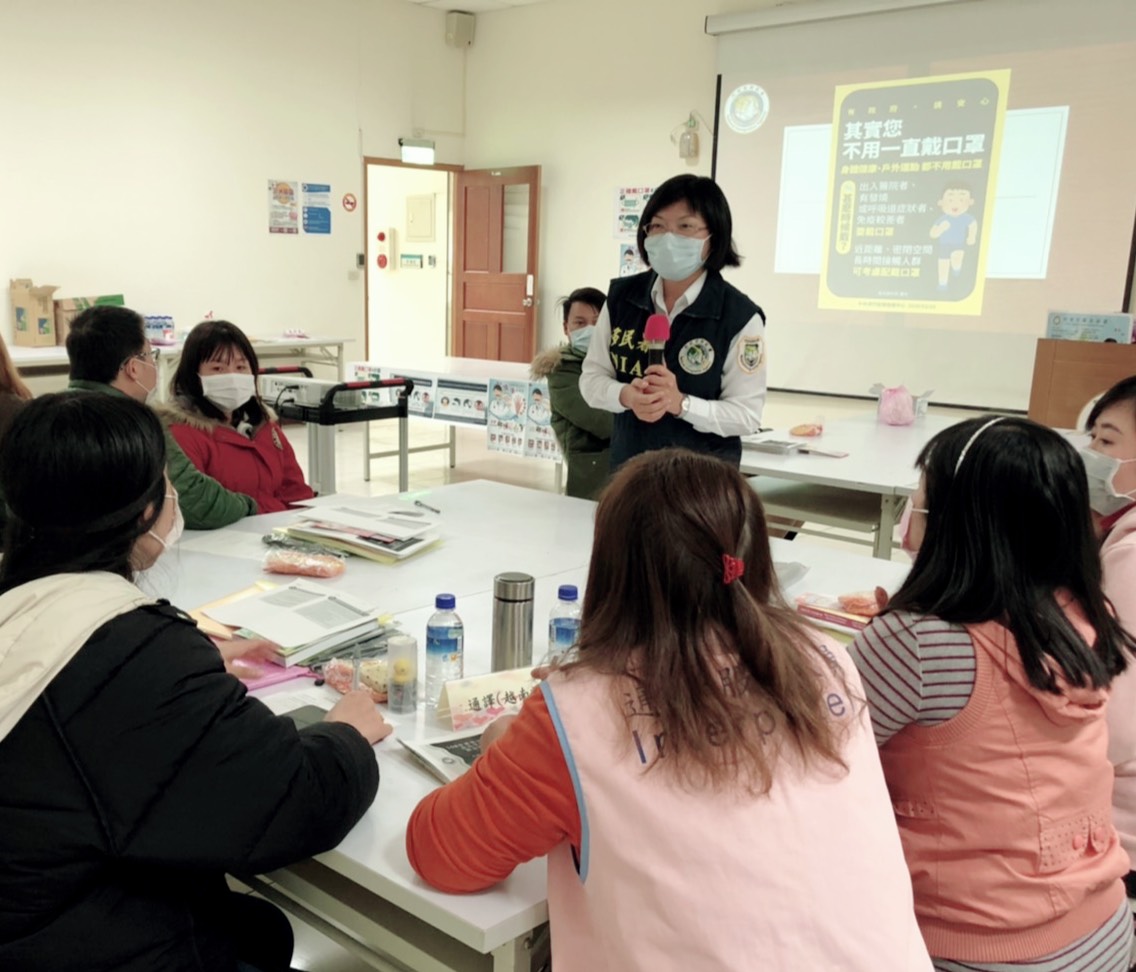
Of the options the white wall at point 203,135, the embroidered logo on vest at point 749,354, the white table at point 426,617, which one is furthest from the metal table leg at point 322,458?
the white wall at point 203,135

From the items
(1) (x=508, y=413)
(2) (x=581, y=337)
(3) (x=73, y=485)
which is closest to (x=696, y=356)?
(2) (x=581, y=337)

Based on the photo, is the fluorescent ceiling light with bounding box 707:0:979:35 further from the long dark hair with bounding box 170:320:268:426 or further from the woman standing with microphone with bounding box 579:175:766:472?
the long dark hair with bounding box 170:320:268:426

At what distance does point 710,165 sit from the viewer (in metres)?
6.84

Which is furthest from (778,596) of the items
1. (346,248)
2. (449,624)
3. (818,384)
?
(346,248)

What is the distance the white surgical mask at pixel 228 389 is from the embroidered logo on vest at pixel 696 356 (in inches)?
47.1

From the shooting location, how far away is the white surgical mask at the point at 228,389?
2621mm

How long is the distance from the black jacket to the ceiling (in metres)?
7.79

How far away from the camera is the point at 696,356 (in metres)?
2.41

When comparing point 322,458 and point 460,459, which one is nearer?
point 322,458

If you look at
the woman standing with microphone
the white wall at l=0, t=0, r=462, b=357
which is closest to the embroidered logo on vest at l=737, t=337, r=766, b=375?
the woman standing with microphone

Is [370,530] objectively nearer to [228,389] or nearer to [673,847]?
[228,389]

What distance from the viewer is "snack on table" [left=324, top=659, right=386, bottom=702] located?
1475 millimetres

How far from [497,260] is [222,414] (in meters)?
5.74

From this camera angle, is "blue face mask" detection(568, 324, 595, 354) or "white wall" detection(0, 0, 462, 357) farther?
"white wall" detection(0, 0, 462, 357)
